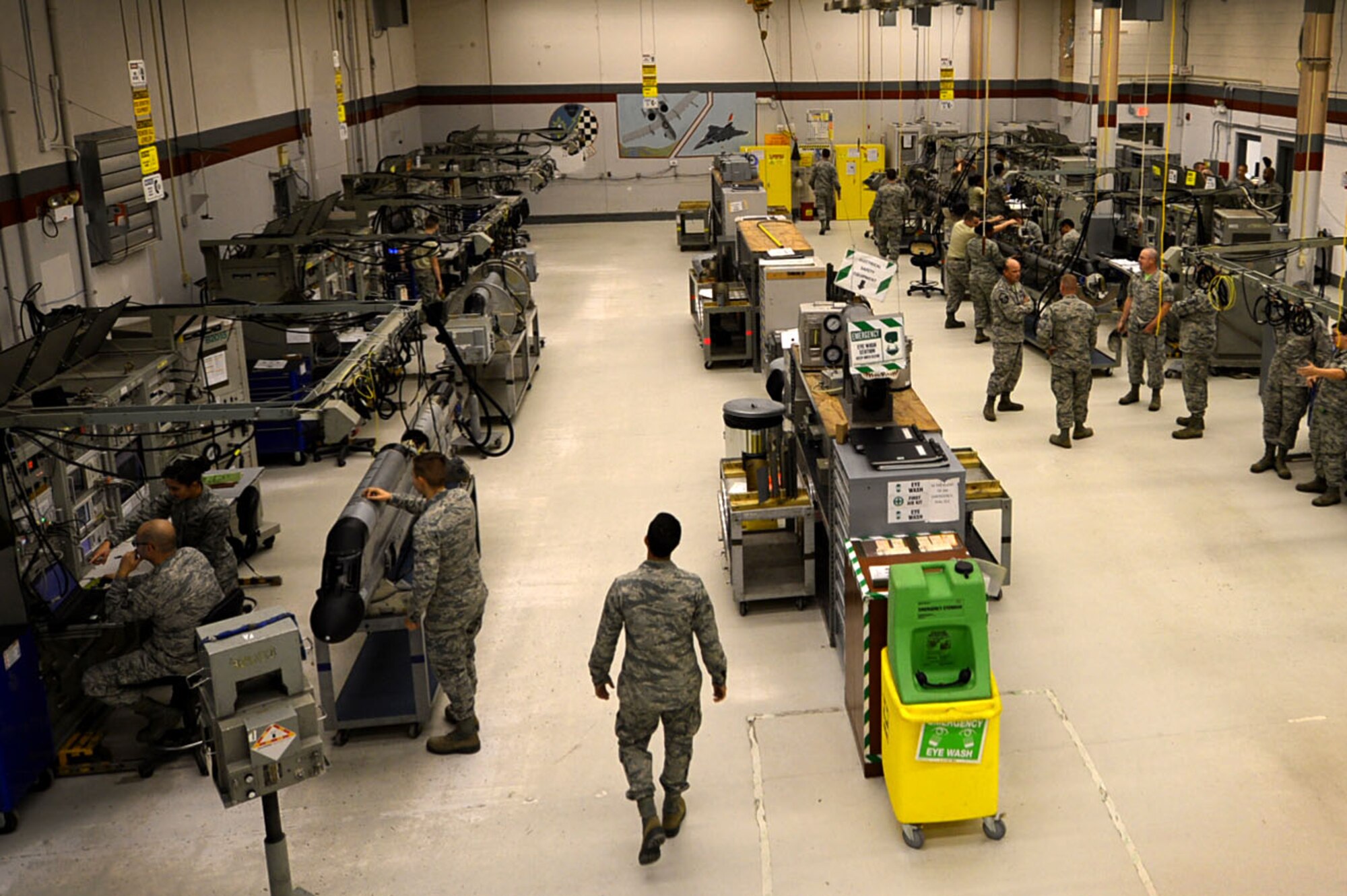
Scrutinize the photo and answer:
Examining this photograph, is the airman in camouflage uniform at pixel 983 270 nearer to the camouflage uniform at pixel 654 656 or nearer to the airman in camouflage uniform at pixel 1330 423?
the airman in camouflage uniform at pixel 1330 423

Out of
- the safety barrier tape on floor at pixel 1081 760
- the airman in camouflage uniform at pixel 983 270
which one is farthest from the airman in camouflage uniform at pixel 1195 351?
the safety barrier tape on floor at pixel 1081 760

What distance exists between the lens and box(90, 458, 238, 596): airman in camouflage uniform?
22.1 feet

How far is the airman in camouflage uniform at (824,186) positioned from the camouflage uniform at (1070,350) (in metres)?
11.9

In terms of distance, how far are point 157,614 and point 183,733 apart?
71 centimetres

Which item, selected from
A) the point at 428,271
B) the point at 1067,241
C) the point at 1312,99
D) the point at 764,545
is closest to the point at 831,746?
the point at 764,545

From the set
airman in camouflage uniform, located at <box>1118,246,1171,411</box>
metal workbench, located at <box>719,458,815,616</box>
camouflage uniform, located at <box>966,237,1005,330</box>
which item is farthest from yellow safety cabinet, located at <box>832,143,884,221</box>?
metal workbench, located at <box>719,458,815,616</box>

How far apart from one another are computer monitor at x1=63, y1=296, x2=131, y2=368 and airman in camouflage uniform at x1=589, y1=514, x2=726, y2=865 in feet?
14.8

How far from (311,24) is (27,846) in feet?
42.8

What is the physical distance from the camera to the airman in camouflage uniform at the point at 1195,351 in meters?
10.3

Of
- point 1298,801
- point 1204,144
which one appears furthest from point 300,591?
point 1204,144

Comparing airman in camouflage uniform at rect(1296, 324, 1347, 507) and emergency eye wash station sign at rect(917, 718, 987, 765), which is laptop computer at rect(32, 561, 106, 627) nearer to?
emergency eye wash station sign at rect(917, 718, 987, 765)

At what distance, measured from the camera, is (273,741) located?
174 inches

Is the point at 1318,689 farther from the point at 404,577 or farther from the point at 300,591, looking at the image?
the point at 300,591

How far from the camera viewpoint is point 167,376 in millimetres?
8594
